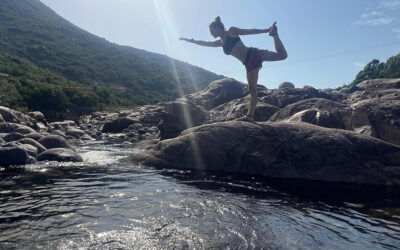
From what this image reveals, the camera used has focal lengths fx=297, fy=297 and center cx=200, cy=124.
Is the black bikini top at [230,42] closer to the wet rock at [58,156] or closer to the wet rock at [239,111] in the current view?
the wet rock at [239,111]

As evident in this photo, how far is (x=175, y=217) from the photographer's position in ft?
14.7

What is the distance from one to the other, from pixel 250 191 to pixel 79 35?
343ft

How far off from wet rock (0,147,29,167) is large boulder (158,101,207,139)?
7.31 m

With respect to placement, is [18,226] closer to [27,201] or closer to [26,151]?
[27,201]

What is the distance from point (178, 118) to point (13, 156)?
26.4 feet

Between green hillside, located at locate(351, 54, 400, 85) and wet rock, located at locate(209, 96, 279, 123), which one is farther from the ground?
green hillside, located at locate(351, 54, 400, 85)

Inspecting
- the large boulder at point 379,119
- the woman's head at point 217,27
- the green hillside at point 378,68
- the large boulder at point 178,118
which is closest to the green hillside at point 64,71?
the large boulder at point 178,118

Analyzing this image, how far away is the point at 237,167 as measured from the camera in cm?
874

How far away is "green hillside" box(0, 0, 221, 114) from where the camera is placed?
36.8 metres

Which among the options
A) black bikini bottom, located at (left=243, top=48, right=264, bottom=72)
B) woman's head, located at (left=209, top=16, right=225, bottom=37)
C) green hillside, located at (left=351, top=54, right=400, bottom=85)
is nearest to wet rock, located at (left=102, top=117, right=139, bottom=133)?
woman's head, located at (left=209, top=16, right=225, bottom=37)

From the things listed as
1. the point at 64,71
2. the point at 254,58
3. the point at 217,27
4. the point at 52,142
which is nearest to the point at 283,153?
the point at 254,58

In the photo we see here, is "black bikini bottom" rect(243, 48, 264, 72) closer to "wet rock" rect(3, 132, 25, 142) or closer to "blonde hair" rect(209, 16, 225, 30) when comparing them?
"blonde hair" rect(209, 16, 225, 30)

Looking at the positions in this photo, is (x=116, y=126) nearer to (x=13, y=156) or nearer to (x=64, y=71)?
(x=13, y=156)

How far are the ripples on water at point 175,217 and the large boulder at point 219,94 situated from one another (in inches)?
492
